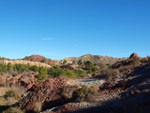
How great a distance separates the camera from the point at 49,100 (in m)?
11.9

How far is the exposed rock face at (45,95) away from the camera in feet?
38.5

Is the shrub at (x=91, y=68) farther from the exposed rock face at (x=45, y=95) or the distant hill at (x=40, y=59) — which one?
the exposed rock face at (x=45, y=95)

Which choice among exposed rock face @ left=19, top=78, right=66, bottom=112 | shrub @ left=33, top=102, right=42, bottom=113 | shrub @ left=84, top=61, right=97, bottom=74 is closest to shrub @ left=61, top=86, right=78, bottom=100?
exposed rock face @ left=19, top=78, right=66, bottom=112

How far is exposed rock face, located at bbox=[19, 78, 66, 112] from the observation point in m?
11.7

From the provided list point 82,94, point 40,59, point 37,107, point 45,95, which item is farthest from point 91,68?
point 82,94

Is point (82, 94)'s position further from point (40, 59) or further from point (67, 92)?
point (40, 59)

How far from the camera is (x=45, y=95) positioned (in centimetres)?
1240

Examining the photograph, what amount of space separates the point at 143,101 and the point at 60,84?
6.33 meters

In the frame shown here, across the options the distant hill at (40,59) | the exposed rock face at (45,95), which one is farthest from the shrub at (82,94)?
the distant hill at (40,59)

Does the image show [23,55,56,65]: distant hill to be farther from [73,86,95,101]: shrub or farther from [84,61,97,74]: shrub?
[73,86,95,101]: shrub

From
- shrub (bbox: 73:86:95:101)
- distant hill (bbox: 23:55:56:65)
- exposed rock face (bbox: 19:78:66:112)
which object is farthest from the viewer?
distant hill (bbox: 23:55:56:65)

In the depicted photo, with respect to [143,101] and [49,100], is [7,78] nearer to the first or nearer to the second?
[49,100]

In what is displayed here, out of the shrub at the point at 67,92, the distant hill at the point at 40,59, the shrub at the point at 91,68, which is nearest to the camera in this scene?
the shrub at the point at 67,92

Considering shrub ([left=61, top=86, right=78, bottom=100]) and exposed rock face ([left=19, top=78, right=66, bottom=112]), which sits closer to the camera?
shrub ([left=61, top=86, right=78, bottom=100])
